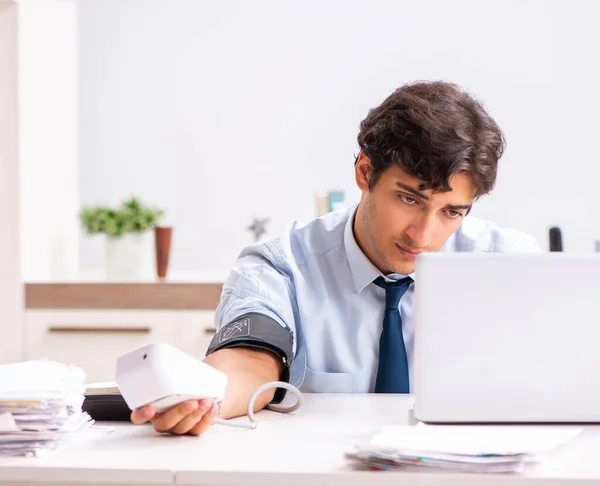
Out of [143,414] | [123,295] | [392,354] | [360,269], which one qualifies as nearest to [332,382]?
[392,354]

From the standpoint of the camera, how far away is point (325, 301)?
203 cm

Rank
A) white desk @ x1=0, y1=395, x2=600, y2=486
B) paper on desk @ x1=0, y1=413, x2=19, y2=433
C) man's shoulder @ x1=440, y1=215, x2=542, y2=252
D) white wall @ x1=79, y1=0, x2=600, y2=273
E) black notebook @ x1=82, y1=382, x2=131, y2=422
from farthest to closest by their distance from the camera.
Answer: white wall @ x1=79, y1=0, x2=600, y2=273 < man's shoulder @ x1=440, y1=215, x2=542, y2=252 < black notebook @ x1=82, y1=382, x2=131, y2=422 < paper on desk @ x1=0, y1=413, x2=19, y2=433 < white desk @ x1=0, y1=395, x2=600, y2=486

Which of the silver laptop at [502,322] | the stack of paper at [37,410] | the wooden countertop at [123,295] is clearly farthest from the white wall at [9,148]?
the silver laptop at [502,322]

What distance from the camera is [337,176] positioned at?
12.4ft

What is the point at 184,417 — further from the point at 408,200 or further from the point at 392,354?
the point at 408,200

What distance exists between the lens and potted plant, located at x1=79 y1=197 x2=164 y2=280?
3637mm

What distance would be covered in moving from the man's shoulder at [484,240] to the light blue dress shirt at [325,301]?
19 centimetres

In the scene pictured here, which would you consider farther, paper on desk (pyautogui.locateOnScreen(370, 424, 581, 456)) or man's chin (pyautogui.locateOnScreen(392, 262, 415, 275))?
man's chin (pyautogui.locateOnScreen(392, 262, 415, 275))

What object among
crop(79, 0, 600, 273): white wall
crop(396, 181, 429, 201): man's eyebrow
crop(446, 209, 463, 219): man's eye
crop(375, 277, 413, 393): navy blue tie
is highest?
crop(79, 0, 600, 273): white wall

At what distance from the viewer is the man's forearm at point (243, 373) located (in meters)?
1.50

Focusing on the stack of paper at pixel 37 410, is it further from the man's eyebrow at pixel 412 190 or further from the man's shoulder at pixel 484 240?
the man's shoulder at pixel 484 240

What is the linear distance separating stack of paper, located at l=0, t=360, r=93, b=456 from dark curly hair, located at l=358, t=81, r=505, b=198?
888 mm

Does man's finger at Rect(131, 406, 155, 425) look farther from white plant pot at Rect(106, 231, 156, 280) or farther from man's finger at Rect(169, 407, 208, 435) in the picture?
white plant pot at Rect(106, 231, 156, 280)

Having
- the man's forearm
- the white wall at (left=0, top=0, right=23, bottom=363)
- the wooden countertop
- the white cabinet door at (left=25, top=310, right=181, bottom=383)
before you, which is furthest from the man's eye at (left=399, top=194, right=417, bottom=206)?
the white wall at (left=0, top=0, right=23, bottom=363)
